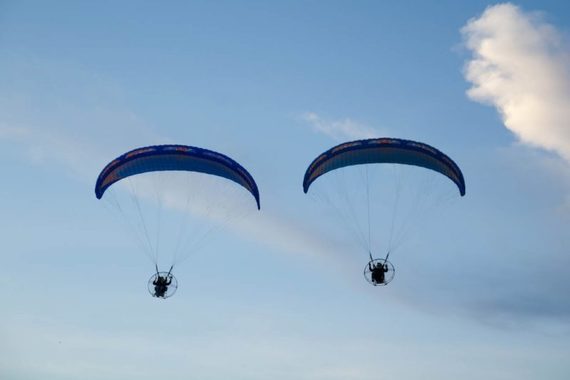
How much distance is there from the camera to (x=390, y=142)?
3069 centimetres

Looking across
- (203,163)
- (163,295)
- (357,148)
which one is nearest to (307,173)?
(357,148)

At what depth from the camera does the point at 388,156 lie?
102ft

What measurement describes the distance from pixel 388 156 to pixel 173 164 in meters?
10.5

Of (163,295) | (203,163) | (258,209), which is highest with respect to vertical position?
(203,163)

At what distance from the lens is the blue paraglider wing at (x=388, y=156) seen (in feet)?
101

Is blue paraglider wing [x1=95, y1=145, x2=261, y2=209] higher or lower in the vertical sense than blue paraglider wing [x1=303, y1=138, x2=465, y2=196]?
lower

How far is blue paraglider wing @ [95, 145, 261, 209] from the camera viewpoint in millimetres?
30656

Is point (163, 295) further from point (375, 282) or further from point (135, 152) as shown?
point (375, 282)

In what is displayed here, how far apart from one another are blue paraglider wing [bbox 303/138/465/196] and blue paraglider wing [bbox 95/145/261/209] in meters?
3.57

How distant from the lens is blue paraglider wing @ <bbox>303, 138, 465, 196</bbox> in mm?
30734

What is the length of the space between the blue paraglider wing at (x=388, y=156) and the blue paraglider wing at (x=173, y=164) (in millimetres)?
3570

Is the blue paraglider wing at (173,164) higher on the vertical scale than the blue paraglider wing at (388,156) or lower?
lower

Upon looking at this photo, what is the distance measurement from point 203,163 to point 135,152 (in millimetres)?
3321

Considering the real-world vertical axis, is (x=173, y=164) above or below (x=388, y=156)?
below
